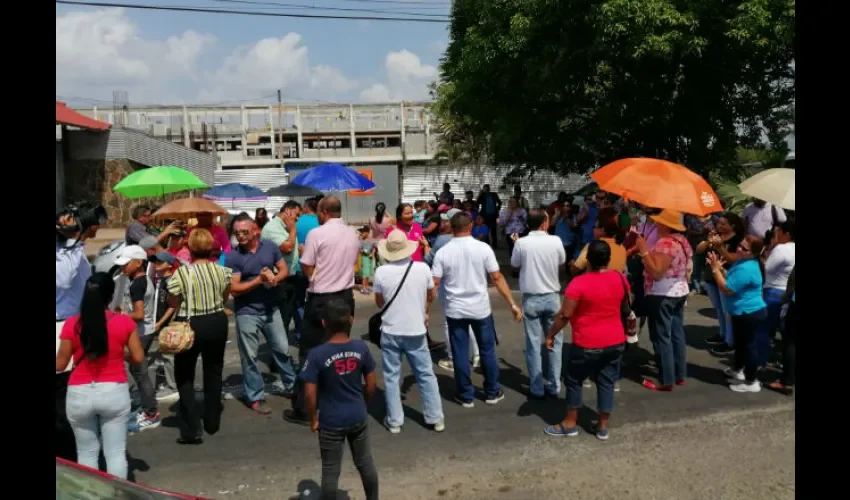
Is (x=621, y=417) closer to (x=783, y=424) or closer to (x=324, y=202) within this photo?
(x=783, y=424)

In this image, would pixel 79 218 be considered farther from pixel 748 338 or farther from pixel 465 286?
pixel 748 338

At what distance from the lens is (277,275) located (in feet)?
19.9

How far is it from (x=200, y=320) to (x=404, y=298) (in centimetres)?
161

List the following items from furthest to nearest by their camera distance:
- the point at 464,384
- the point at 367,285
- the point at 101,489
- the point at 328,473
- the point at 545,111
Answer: the point at 545,111 < the point at 367,285 < the point at 464,384 < the point at 328,473 < the point at 101,489

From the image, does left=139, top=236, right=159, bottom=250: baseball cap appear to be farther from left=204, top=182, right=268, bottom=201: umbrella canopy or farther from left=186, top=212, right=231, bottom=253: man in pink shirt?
left=204, top=182, right=268, bottom=201: umbrella canopy

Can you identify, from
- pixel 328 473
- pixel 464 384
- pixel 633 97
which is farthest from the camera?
pixel 633 97

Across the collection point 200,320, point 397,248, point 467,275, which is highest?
point 397,248

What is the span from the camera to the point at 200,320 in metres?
5.31

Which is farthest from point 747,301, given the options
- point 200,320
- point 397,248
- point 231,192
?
point 231,192

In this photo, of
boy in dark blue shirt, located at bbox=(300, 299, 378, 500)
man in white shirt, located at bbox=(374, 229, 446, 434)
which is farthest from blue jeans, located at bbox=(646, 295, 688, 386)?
boy in dark blue shirt, located at bbox=(300, 299, 378, 500)

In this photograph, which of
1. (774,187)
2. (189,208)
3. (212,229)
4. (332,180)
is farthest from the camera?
(332,180)

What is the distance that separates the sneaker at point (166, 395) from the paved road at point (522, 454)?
1.69 ft
